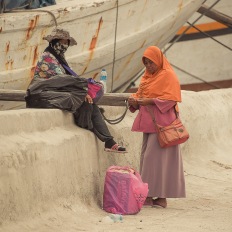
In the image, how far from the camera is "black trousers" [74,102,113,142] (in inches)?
259

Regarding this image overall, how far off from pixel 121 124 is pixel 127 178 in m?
1.59

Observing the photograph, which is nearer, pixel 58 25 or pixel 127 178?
pixel 127 178

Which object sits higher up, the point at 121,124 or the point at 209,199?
the point at 121,124

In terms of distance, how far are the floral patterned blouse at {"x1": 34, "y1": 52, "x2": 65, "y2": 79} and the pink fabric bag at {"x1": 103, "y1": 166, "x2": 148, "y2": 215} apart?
902 millimetres

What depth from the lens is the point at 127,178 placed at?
20.4 ft

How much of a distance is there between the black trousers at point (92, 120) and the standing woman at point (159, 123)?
27 centimetres

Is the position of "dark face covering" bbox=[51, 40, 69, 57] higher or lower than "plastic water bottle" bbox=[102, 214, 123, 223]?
higher

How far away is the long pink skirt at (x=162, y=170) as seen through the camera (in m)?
6.71

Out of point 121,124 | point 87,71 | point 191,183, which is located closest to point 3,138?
point 121,124

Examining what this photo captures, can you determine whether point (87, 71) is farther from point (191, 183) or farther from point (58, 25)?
point (191, 183)

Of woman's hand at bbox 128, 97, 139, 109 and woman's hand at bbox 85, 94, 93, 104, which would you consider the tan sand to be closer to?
woman's hand at bbox 85, 94, 93, 104

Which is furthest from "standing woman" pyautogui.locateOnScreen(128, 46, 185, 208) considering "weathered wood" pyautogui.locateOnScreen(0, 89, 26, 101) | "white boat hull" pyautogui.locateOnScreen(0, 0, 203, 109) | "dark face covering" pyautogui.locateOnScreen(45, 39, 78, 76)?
"white boat hull" pyautogui.locateOnScreen(0, 0, 203, 109)

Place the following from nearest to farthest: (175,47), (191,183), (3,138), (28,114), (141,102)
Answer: (3,138)
(28,114)
(141,102)
(191,183)
(175,47)

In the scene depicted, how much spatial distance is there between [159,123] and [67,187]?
41.8 inches
